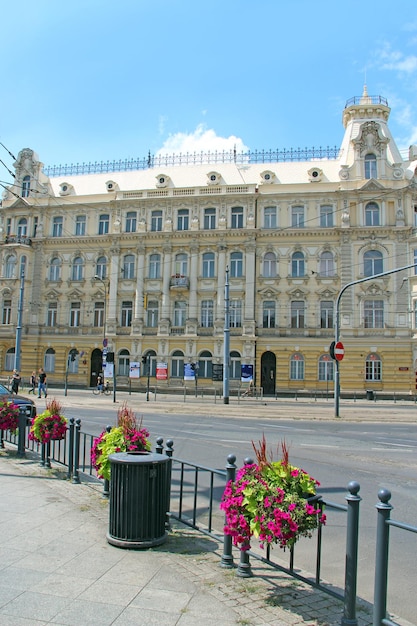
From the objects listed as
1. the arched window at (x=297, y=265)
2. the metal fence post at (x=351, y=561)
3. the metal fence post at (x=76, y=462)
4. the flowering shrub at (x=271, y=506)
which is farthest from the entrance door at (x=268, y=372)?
the metal fence post at (x=351, y=561)

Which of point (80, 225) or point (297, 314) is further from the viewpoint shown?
point (80, 225)

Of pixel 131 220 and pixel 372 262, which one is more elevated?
pixel 131 220

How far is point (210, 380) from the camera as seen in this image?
4319 cm

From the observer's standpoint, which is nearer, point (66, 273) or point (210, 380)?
point (210, 380)

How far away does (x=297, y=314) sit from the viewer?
43.3m

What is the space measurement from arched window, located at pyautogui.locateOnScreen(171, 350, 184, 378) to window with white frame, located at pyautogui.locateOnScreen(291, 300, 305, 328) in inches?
384

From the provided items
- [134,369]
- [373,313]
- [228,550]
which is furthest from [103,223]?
[228,550]

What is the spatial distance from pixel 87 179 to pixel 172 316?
60.1 feet

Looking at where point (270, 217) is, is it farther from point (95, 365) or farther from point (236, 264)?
point (95, 365)

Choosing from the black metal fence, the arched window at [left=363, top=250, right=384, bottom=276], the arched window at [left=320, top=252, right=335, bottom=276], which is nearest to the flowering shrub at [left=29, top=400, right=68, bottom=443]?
the black metal fence

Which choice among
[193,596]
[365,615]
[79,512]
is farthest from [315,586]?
[79,512]

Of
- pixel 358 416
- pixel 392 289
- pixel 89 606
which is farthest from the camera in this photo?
pixel 392 289

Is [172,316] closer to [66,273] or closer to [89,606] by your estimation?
[66,273]

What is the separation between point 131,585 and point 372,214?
41526 millimetres
